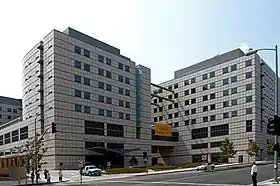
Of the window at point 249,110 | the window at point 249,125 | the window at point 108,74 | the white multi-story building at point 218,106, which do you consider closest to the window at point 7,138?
the window at point 108,74

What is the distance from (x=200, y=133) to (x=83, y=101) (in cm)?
4276

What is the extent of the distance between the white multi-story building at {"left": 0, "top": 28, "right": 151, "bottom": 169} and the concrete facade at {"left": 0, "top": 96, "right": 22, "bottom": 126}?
37650mm

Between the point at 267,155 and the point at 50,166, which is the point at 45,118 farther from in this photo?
the point at 267,155

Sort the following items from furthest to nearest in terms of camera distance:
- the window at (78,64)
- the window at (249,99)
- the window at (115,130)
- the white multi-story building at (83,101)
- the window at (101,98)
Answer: the window at (249,99) < the window at (115,130) < the window at (101,98) < the window at (78,64) < the white multi-story building at (83,101)

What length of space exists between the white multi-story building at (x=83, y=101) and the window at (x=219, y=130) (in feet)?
65.5

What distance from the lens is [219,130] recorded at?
10244 centimetres

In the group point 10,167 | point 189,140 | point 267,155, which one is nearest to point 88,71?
point 10,167

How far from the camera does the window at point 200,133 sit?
350 ft

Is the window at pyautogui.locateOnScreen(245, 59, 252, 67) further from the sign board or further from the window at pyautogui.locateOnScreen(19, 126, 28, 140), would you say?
the window at pyautogui.locateOnScreen(19, 126, 28, 140)

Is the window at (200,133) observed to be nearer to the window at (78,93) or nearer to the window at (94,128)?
the window at (94,128)

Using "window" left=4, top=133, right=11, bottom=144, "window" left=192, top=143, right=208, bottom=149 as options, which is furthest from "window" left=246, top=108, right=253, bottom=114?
"window" left=4, top=133, right=11, bottom=144

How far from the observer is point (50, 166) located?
2881 inches

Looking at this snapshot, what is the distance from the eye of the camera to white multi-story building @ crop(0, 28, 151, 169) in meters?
75.6

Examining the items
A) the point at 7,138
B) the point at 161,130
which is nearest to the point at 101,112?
the point at 161,130
